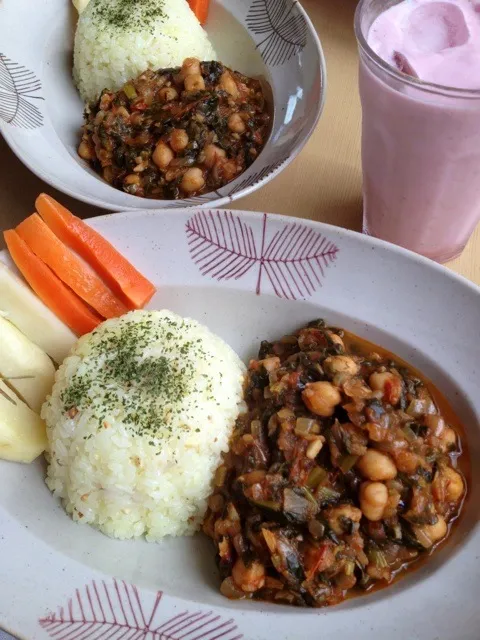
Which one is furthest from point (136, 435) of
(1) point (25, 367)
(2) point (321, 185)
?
(2) point (321, 185)

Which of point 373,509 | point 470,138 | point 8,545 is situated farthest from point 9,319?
point 470,138

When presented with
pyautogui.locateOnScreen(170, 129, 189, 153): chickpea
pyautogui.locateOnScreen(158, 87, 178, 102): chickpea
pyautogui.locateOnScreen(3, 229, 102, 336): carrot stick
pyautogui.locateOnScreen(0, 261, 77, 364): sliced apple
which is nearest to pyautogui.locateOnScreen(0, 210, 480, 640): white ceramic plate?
pyautogui.locateOnScreen(3, 229, 102, 336): carrot stick

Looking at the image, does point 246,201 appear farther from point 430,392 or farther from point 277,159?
point 430,392

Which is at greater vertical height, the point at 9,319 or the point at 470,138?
the point at 470,138

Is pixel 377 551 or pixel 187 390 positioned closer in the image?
pixel 377 551

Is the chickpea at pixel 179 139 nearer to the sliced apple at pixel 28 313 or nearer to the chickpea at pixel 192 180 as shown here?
the chickpea at pixel 192 180

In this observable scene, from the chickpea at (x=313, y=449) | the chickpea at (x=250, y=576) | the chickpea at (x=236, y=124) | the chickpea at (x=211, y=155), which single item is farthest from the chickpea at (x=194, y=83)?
the chickpea at (x=250, y=576)
